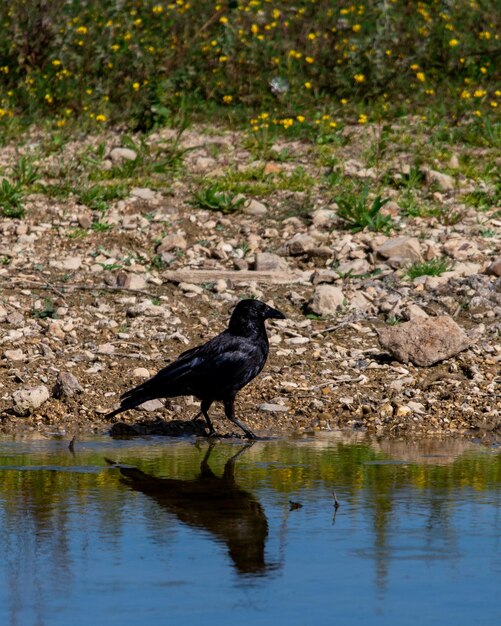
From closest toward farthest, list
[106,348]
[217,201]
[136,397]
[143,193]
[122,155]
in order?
1. [136,397]
2. [106,348]
3. [217,201]
4. [143,193]
5. [122,155]

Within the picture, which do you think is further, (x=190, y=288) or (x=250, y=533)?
(x=190, y=288)

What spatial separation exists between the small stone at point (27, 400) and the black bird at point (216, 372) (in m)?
0.51

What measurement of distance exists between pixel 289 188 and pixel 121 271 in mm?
2296

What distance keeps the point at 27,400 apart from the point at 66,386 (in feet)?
0.90

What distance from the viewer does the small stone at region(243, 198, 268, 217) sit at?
10805mm

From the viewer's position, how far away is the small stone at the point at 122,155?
11.9 metres

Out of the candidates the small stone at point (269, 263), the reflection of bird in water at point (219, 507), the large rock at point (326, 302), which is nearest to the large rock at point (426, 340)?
the large rock at point (326, 302)

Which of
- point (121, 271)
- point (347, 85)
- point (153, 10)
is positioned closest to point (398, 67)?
point (347, 85)

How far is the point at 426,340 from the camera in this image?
8094 mm

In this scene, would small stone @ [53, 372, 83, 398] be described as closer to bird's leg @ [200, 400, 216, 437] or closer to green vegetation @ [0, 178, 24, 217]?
bird's leg @ [200, 400, 216, 437]

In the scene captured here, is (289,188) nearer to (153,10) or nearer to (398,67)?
(398,67)

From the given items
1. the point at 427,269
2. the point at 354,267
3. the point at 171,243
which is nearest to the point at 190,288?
the point at 171,243

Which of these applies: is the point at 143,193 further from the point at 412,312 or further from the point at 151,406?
the point at 151,406

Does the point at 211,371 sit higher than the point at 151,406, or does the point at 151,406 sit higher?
the point at 211,371
